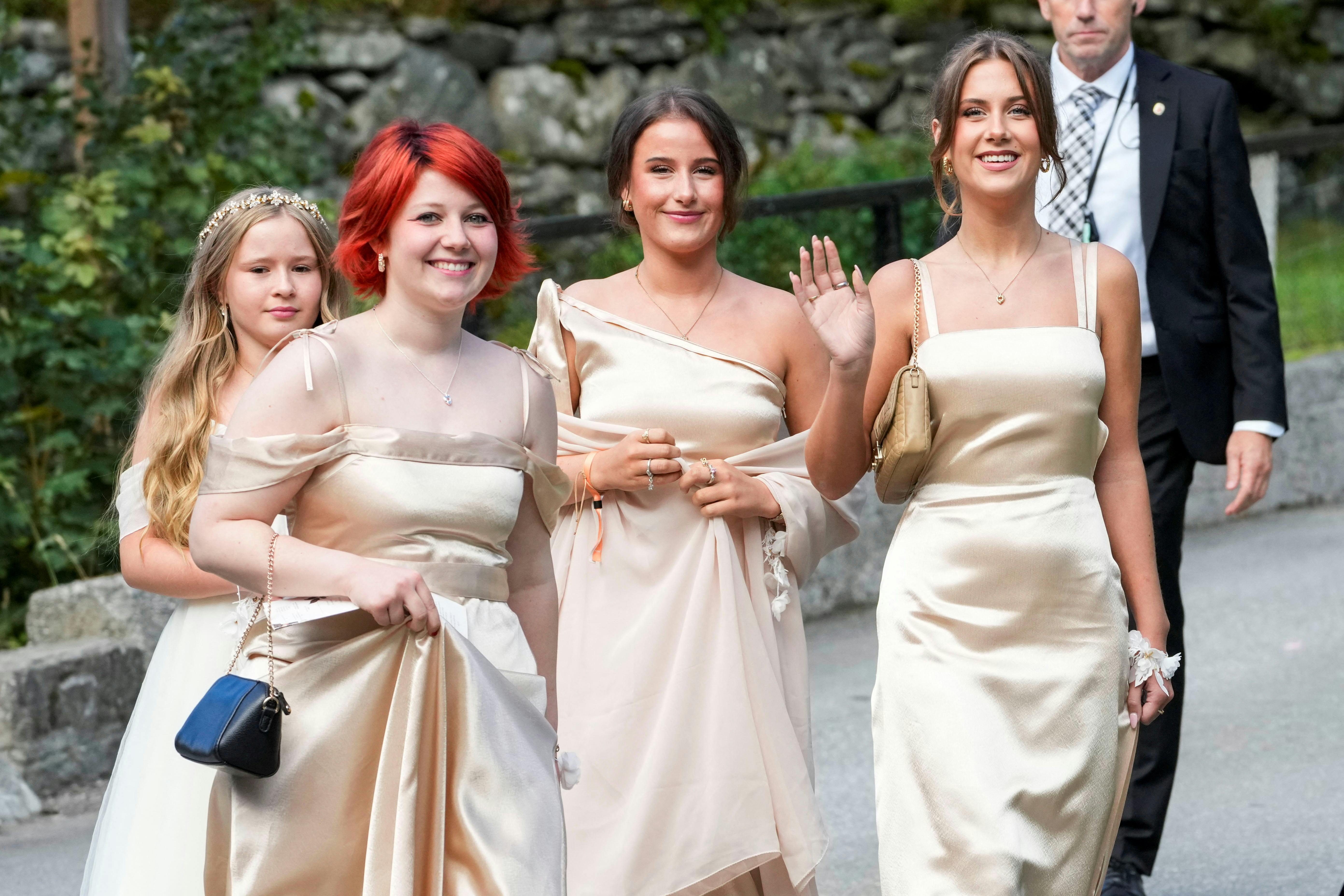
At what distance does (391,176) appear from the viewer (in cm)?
303

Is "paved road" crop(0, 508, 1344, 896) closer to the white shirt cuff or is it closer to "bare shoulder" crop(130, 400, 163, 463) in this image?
the white shirt cuff

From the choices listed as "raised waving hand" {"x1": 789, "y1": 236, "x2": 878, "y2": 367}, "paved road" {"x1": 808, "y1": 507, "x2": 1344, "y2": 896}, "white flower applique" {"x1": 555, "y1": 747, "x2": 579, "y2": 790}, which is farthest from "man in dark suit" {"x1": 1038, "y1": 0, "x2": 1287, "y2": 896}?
"white flower applique" {"x1": 555, "y1": 747, "x2": 579, "y2": 790}

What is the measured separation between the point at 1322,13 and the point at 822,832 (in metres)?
12.3

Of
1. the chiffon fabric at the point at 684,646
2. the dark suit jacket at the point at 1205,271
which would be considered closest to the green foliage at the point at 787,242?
the dark suit jacket at the point at 1205,271

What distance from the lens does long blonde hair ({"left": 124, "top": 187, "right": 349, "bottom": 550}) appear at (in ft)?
12.4

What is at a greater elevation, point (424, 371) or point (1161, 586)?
point (424, 371)

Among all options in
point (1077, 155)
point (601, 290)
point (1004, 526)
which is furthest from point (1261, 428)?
point (601, 290)

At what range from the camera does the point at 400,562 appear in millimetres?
2916

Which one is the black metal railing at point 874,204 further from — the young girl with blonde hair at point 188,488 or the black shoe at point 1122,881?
the black shoe at point 1122,881

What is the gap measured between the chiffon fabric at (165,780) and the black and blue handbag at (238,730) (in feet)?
2.57

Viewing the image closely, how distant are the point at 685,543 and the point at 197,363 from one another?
3.94 ft

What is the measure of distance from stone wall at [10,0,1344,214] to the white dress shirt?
6.03 metres

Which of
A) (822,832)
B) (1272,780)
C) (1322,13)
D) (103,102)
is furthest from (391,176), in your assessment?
(1322,13)

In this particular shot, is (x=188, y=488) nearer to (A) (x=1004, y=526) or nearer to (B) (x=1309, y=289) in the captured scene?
(A) (x=1004, y=526)
